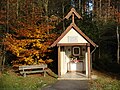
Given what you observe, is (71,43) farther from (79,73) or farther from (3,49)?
(3,49)

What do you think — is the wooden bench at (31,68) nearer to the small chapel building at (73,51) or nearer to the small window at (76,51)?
the small chapel building at (73,51)

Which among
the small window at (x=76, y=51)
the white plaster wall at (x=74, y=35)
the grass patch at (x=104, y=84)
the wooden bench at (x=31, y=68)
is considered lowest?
the grass patch at (x=104, y=84)

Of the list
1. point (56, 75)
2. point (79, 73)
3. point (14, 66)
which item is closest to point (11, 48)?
point (14, 66)

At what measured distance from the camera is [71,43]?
25344mm

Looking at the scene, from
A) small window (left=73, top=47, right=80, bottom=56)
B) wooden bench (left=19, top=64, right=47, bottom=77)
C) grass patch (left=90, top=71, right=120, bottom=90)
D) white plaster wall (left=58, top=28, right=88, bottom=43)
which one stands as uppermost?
white plaster wall (left=58, top=28, right=88, bottom=43)

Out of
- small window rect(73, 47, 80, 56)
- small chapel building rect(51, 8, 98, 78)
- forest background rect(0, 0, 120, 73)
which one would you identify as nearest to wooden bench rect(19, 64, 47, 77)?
forest background rect(0, 0, 120, 73)

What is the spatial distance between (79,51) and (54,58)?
2.35 m

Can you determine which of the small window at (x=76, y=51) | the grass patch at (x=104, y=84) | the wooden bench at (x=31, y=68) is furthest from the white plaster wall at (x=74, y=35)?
the grass patch at (x=104, y=84)

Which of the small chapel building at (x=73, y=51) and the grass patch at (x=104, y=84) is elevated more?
the small chapel building at (x=73, y=51)

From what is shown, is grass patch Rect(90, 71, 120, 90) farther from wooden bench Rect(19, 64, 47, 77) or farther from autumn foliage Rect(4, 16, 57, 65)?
autumn foliage Rect(4, 16, 57, 65)

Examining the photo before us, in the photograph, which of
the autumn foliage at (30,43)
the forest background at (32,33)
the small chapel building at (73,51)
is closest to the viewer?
the small chapel building at (73,51)

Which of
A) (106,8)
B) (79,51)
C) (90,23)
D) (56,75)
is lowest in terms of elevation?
(56,75)

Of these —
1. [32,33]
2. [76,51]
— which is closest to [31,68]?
[32,33]

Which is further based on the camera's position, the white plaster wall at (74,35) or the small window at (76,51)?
the small window at (76,51)
